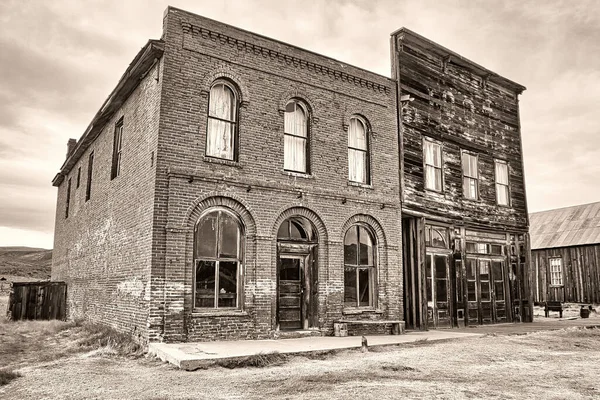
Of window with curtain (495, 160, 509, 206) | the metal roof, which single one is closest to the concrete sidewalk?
window with curtain (495, 160, 509, 206)

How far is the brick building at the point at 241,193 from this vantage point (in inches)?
430

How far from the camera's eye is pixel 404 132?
15.4 metres

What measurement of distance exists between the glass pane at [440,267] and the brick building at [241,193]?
79.8 inches

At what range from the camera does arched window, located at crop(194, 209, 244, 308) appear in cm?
1116

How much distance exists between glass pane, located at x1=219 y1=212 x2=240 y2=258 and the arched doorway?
1.17m

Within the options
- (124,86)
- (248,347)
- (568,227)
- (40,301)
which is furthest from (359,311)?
(568,227)

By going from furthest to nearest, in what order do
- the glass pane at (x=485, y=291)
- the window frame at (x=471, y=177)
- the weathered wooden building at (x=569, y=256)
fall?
the weathered wooden building at (x=569, y=256) < the window frame at (x=471, y=177) < the glass pane at (x=485, y=291)

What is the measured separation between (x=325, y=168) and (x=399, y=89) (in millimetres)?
3994

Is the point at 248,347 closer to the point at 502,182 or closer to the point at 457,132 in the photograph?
the point at 457,132

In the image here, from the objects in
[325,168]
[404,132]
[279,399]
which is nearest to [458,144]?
[404,132]

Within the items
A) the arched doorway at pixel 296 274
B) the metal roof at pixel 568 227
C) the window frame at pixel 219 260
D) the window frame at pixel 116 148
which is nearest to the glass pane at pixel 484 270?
the arched doorway at pixel 296 274

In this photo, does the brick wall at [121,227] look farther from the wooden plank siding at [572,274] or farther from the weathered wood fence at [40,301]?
the wooden plank siding at [572,274]

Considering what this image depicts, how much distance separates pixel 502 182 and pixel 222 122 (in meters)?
11.5

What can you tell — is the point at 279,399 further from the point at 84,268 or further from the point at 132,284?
the point at 84,268
